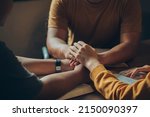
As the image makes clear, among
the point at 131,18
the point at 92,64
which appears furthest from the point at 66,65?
the point at 131,18

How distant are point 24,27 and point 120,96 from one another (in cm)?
119

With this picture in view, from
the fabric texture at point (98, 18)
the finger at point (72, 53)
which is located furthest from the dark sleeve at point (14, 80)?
the fabric texture at point (98, 18)

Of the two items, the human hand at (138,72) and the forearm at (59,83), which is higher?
the human hand at (138,72)

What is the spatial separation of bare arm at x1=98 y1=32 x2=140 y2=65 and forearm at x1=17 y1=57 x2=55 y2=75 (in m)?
0.23

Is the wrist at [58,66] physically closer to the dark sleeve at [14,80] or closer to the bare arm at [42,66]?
the bare arm at [42,66]

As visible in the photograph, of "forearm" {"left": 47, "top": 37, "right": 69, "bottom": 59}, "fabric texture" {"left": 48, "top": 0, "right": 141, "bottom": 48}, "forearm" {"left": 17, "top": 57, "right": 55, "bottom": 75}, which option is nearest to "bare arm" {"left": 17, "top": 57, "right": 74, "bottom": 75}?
"forearm" {"left": 17, "top": 57, "right": 55, "bottom": 75}

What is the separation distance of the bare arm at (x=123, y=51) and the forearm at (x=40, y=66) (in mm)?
228

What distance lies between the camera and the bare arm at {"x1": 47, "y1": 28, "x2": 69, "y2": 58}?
56.4 inches

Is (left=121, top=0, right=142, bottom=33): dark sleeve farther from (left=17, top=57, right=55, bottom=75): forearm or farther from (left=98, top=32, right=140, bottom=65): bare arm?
(left=17, top=57, right=55, bottom=75): forearm

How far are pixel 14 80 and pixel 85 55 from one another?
0.37 m

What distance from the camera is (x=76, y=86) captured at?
1136mm

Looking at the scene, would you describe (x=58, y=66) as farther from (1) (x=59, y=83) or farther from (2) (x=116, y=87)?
(2) (x=116, y=87)

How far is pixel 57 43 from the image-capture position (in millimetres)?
1495

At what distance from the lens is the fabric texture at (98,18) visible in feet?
5.08
